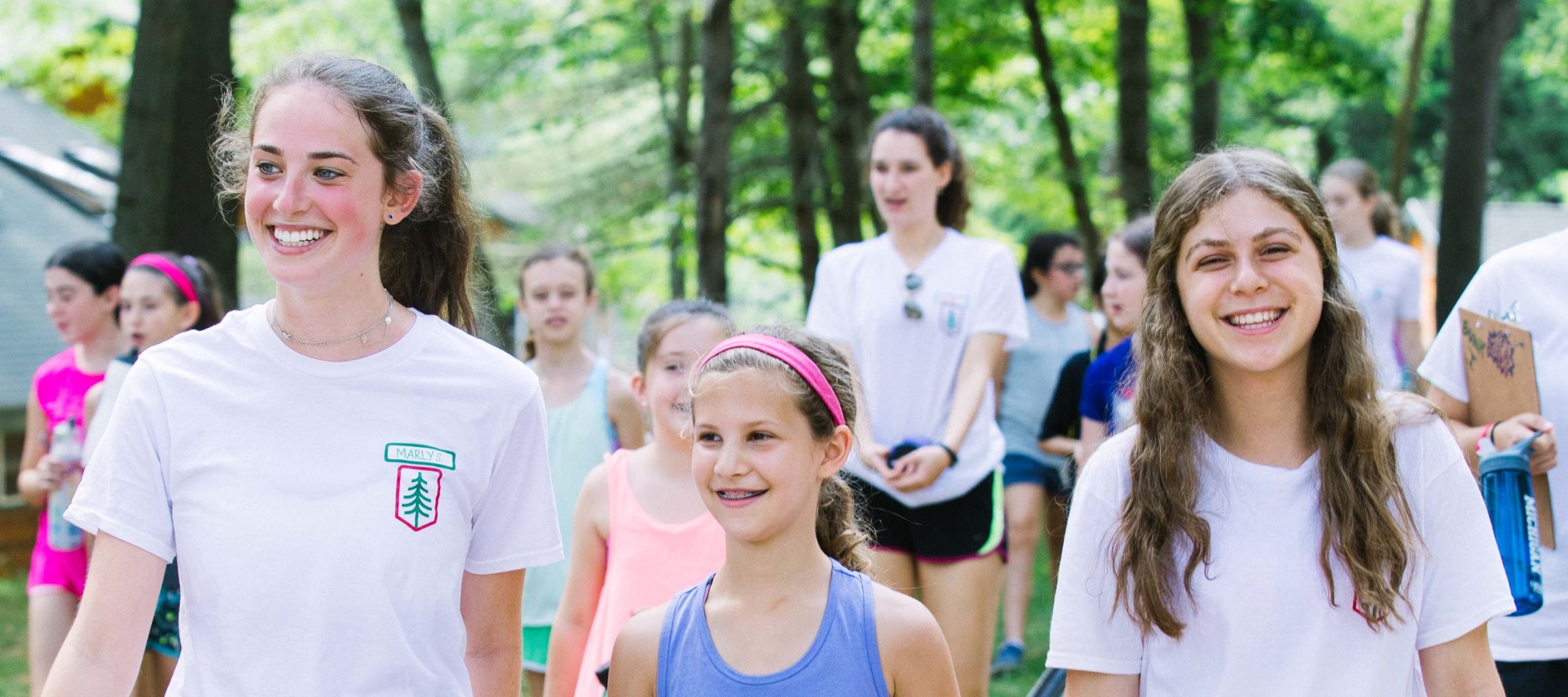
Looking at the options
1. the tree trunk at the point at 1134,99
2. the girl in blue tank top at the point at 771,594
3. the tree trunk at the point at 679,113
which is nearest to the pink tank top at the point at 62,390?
the girl in blue tank top at the point at 771,594

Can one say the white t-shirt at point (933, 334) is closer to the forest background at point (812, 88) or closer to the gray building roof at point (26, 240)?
the forest background at point (812, 88)

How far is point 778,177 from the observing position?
21.8 m

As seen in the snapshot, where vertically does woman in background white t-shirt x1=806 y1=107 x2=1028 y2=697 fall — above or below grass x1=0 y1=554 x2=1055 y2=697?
above

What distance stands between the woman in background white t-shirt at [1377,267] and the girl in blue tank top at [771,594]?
5188 mm

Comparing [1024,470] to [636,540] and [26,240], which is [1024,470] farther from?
[26,240]

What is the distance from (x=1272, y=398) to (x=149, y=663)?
13.5ft

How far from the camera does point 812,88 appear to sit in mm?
18391

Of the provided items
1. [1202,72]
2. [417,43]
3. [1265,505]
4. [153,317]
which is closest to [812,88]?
[1202,72]

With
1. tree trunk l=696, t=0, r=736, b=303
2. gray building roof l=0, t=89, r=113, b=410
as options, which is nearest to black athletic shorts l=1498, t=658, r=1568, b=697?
tree trunk l=696, t=0, r=736, b=303

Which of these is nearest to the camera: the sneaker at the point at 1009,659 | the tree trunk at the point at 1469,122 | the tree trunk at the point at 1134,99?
the sneaker at the point at 1009,659

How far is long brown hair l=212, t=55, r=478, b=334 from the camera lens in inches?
102

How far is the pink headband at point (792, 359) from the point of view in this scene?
286 centimetres

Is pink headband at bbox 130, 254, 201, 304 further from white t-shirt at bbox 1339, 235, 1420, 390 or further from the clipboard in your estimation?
white t-shirt at bbox 1339, 235, 1420, 390

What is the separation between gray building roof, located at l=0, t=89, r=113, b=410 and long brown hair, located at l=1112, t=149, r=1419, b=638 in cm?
1646
